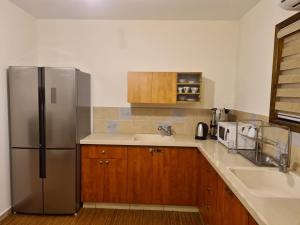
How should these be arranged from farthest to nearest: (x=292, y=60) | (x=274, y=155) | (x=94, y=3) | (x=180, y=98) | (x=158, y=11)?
(x=180, y=98) < (x=158, y=11) < (x=94, y=3) < (x=274, y=155) < (x=292, y=60)

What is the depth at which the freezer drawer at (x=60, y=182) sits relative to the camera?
9.14 feet

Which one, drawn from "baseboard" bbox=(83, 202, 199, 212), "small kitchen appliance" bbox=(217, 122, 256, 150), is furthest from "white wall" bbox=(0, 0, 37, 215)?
"small kitchen appliance" bbox=(217, 122, 256, 150)

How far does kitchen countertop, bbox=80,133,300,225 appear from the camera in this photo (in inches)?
45.0

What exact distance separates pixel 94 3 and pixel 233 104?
7.62 ft

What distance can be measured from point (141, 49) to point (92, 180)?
1941 mm

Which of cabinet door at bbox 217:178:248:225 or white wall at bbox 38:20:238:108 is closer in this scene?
cabinet door at bbox 217:178:248:225

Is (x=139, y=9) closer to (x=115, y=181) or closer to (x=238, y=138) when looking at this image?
(x=238, y=138)

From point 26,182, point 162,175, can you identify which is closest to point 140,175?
point 162,175

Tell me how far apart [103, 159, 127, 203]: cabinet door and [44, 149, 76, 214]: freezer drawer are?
0.40 meters

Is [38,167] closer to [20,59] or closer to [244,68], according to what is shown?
[20,59]

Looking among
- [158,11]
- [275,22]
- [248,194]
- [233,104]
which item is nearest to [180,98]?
[233,104]

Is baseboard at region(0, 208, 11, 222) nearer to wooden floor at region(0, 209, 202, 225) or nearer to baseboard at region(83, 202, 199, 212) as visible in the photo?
wooden floor at region(0, 209, 202, 225)

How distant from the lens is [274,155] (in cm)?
213

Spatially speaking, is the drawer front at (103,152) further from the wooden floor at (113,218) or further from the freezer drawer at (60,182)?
the wooden floor at (113,218)
